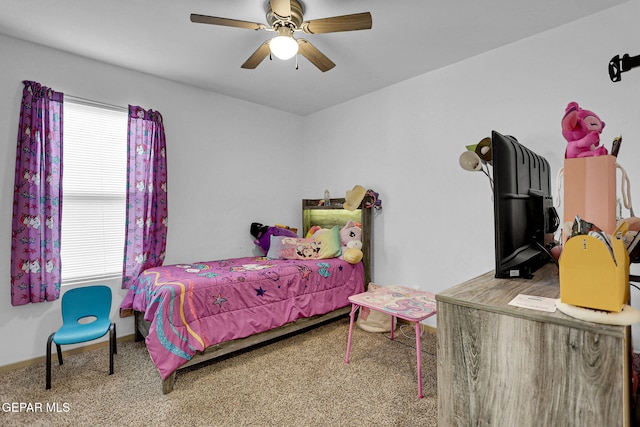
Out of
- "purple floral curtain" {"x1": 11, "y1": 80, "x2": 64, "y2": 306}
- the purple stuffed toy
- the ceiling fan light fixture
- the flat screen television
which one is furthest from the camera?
the purple stuffed toy

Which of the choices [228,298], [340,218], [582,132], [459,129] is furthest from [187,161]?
[582,132]

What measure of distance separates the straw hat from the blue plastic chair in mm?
2479

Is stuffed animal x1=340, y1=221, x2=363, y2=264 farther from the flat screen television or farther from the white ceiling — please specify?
the flat screen television

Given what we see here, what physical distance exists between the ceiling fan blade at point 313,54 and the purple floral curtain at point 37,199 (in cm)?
213

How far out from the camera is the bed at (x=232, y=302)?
212 cm

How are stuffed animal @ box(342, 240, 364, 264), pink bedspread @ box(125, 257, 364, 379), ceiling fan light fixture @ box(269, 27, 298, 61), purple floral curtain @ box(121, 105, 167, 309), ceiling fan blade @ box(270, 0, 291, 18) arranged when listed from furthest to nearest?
stuffed animal @ box(342, 240, 364, 264) → purple floral curtain @ box(121, 105, 167, 309) → pink bedspread @ box(125, 257, 364, 379) → ceiling fan light fixture @ box(269, 27, 298, 61) → ceiling fan blade @ box(270, 0, 291, 18)

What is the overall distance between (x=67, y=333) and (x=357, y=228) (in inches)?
107

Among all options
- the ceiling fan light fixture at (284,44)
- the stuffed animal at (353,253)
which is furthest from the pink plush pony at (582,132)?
the stuffed animal at (353,253)

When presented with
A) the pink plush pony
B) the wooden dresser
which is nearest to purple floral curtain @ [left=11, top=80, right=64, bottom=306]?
the wooden dresser

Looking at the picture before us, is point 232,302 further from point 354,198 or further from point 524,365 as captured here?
point 524,365

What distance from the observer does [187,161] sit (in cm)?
334

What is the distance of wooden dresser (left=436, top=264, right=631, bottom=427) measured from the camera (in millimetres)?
767

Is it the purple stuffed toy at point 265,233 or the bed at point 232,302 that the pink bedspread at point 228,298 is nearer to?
the bed at point 232,302

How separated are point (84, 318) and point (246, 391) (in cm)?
167
